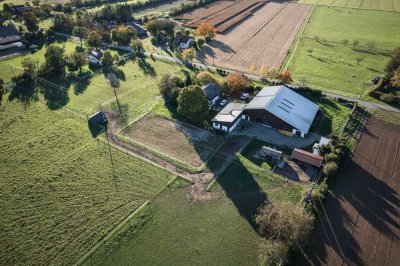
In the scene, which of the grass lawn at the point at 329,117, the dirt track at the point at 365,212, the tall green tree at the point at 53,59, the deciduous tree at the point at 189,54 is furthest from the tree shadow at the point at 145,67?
the dirt track at the point at 365,212

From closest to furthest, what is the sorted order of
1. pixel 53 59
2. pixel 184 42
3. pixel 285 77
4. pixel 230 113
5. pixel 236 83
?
pixel 230 113, pixel 236 83, pixel 285 77, pixel 53 59, pixel 184 42

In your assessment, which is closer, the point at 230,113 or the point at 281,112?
the point at 281,112

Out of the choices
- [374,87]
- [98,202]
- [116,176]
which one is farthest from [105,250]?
[374,87]

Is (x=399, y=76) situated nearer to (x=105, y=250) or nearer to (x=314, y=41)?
(x=314, y=41)

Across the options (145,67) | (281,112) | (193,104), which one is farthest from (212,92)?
(145,67)

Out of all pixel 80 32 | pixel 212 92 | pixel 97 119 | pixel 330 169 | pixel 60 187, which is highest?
pixel 80 32

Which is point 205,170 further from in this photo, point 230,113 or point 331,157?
point 331,157

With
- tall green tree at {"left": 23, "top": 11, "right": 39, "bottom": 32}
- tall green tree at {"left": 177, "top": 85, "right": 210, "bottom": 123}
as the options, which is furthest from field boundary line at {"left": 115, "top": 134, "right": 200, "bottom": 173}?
tall green tree at {"left": 23, "top": 11, "right": 39, "bottom": 32}
